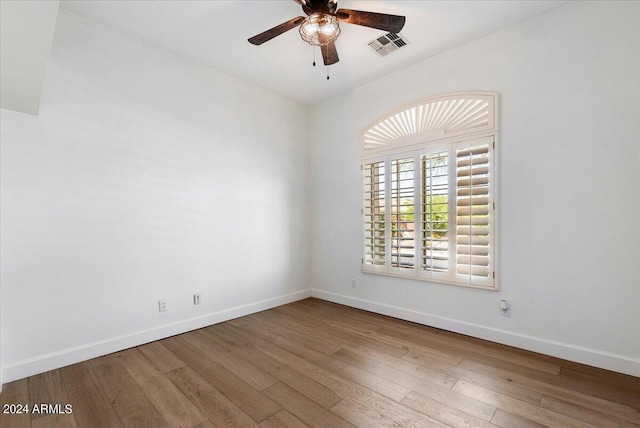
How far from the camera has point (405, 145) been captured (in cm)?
346

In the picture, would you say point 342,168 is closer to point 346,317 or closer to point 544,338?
point 346,317

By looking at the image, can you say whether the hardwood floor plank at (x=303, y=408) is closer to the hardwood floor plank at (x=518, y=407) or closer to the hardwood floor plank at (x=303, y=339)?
the hardwood floor plank at (x=303, y=339)

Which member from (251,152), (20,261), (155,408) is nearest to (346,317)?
(155,408)

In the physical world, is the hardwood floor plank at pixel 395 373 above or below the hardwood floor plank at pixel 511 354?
below

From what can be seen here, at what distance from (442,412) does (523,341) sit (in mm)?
1392

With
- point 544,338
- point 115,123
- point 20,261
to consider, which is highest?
point 115,123

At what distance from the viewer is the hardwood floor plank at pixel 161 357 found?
7.95 ft

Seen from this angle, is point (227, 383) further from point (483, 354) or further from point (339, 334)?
point (483, 354)

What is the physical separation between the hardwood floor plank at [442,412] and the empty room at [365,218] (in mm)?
18

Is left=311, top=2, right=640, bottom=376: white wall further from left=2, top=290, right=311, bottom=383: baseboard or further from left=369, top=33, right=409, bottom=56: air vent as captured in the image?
left=2, top=290, right=311, bottom=383: baseboard

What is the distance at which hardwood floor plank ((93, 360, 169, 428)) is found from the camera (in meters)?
1.77

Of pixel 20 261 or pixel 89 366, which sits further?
pixel 89 366

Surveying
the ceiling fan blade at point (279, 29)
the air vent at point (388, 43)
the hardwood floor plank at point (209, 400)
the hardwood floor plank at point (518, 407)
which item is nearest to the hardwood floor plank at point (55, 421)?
the hardwood floor plank at point (209, 400)

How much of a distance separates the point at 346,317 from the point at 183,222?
88.7 inches
